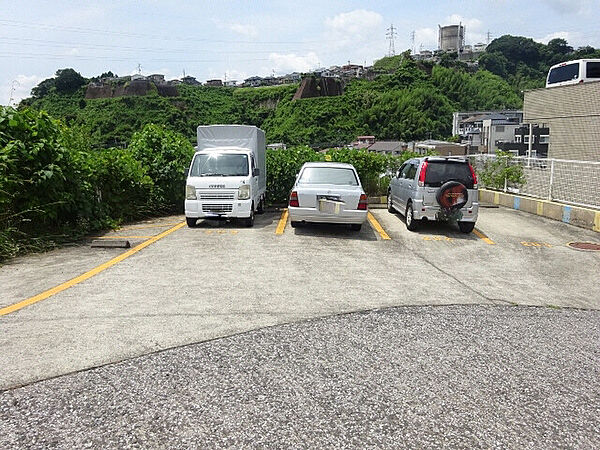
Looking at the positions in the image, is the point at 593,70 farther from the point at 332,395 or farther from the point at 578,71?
the point at 332,395

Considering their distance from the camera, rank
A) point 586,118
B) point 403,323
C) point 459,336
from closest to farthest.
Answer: point 459,336 → point 403,323 → point 586,118

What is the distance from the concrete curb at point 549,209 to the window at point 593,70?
11.5m

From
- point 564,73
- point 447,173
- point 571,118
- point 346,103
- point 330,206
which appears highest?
point 346,103

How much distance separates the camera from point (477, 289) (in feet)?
21.1

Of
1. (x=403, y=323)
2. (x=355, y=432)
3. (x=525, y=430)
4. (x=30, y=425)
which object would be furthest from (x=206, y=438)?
(x=403, y=323)

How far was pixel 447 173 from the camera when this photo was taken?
33.1 ft

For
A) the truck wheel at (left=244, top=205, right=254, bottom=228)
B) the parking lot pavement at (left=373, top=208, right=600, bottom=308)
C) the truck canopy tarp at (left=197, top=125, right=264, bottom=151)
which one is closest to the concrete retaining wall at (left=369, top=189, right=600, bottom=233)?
the parking lot pavement at (left=373, top=208, right=600, bottom=308)

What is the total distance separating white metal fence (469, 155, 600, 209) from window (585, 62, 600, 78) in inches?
411

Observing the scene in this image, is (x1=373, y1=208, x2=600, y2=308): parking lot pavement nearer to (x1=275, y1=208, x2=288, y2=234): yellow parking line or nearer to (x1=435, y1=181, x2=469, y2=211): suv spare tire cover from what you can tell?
(x1=435, y1=181, x2=469, y2=211): suv spare tire cover

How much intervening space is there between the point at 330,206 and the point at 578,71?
19287mm

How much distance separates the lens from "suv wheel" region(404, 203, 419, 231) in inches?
411

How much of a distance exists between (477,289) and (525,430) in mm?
3602

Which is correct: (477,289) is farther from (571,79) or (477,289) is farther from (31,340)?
Result: (571,79)

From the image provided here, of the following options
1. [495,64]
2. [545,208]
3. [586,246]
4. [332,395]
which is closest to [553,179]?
[545,208]
